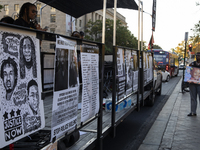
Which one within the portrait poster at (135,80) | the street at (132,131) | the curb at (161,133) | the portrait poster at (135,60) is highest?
the portrait poster at (135,60)

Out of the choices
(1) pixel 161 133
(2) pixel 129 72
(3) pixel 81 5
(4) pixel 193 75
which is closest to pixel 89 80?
(2) pixel 129 72

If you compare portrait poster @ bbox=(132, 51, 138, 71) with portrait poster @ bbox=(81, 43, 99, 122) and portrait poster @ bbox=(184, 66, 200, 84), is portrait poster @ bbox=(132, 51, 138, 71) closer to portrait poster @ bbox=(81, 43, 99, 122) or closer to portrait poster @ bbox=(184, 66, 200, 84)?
portrait poster @ bbox=(81, 43, 99, 122)

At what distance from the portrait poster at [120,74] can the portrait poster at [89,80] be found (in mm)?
758

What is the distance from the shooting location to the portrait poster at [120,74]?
12.7 ft

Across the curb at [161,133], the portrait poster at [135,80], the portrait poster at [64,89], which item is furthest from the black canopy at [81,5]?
the curb at [161,133]

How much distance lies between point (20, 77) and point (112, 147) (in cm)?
358

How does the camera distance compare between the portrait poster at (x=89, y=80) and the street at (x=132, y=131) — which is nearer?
the portrait poster at (x=89, y=80)

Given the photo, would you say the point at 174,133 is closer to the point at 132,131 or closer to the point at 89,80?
the point at 132,131

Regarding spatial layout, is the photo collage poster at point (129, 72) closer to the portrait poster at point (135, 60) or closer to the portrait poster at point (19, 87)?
the portrait poster at point (135, 60)

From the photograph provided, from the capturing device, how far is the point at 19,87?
72.6 inches

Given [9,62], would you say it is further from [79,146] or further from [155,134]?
[155,134]

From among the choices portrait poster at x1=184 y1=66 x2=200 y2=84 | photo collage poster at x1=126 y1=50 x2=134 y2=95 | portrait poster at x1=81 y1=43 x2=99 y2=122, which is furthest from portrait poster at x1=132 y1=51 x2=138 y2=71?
portrait poster at x1=184 y1=66 x2=200 y2=84

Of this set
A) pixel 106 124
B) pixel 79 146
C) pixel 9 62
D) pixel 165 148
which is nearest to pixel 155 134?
pixel 165 148

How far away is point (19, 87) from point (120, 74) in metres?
2.33
